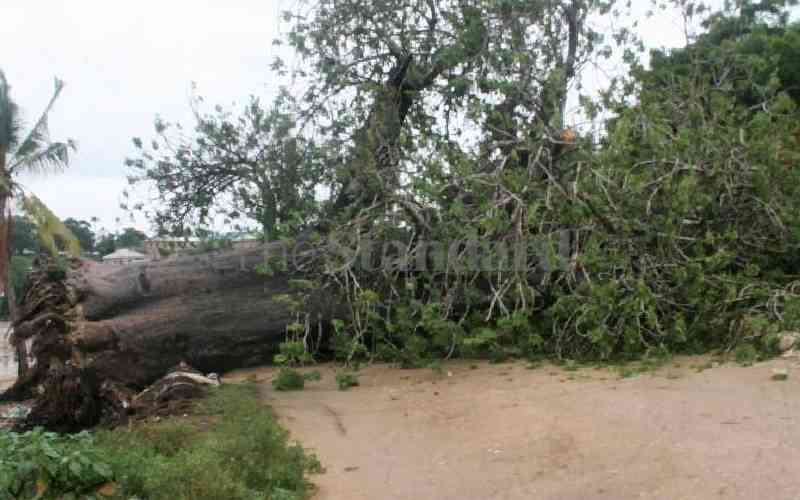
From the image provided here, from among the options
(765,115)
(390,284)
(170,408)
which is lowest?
(170,408)

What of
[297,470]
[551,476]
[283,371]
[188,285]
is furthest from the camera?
[188,285]

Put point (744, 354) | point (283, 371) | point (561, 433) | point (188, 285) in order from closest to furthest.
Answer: point (561, 433) → point (744, 354) → point (283, 371) → point (188, 285)

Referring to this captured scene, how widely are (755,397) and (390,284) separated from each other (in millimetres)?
3681

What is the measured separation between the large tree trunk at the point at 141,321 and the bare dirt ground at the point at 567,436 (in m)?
1.82

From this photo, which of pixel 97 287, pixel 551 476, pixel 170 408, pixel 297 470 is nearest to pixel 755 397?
pixel 551 476

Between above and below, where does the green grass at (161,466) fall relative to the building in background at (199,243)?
below

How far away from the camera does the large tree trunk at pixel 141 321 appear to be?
6.67 m

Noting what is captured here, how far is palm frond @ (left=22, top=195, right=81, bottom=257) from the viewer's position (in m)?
12.4

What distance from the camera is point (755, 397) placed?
14.8ft

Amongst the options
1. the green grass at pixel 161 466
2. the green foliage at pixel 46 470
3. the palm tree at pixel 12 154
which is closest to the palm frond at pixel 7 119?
the palm tree at pixel 12 154

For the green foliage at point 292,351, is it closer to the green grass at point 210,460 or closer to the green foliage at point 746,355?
the green grass at point 210,460

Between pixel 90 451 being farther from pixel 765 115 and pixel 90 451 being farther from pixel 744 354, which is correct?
pixel 765 115

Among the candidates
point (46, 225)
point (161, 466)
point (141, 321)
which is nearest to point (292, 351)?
point (141, 321)

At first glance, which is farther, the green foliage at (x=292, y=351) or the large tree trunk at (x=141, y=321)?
the large tree trunk at (x=141, y=321)
